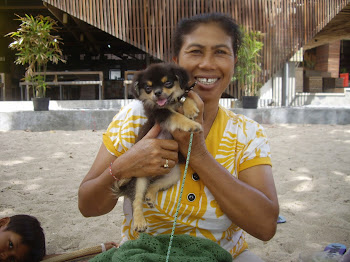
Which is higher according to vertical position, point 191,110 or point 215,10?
point 215,10

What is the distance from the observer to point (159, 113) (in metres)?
1.79

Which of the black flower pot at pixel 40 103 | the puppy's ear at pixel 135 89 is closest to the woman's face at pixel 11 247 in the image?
the puppy's ear at pixel 135 89

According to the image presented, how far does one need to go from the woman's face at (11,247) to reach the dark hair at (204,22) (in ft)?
4.99

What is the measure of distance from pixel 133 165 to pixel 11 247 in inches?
41.2

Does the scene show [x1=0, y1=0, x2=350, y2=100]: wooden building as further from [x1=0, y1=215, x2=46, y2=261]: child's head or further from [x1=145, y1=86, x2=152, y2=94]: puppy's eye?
[x1=0, y1=215, x2=46, y2=261]: child's head

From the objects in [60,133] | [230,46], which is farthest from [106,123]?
[230,46]

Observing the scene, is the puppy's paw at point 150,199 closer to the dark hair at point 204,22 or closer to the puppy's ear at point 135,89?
the puppy's ear at point 135,89

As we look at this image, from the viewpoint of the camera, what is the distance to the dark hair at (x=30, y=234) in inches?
80.8

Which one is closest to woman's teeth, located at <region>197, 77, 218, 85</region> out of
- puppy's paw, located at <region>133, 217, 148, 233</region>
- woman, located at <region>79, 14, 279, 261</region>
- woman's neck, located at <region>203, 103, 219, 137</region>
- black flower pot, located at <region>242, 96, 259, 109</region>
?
woman, located at <region>79, 14, 279, 261</region>

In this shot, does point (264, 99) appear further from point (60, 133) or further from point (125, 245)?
point (125, 245)

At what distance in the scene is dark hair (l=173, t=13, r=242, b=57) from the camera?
1.82m

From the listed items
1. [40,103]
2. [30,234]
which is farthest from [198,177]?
[40,103]

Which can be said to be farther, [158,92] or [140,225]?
[158,92]

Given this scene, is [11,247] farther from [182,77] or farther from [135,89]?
[182,77]
